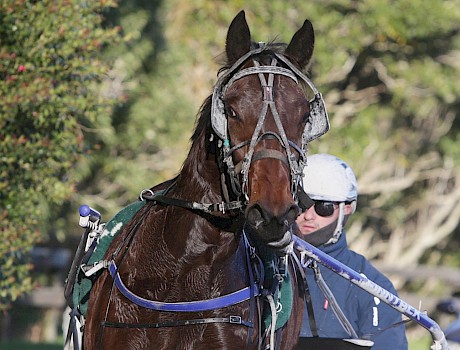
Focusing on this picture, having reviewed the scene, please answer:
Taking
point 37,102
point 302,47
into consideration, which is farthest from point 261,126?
point 37,102

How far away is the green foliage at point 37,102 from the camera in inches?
292

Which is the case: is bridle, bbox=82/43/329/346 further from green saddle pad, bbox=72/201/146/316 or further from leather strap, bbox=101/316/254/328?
green saddle pad, bbox=72/201/146/316

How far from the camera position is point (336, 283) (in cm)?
623

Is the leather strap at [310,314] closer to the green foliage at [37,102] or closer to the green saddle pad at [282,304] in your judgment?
the green saddle pad at [282,304]

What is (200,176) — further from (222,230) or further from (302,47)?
(302,47)

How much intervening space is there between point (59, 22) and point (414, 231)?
1635 centimetres

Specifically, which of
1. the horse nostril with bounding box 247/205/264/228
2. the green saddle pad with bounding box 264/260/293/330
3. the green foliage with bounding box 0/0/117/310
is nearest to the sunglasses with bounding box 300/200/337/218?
the green saddle pad with bounding box 264/260/293/330

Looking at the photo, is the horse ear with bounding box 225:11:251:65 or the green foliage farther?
the green foliage

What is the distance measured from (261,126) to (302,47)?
26.3 inches

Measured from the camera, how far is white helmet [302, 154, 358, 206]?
629 cm

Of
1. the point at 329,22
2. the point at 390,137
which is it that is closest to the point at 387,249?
the point at 390,137

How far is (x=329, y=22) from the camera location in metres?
17.9

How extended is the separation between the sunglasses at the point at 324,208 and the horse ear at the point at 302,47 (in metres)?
1.67

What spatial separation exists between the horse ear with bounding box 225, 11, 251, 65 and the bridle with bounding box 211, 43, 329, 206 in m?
0.05
